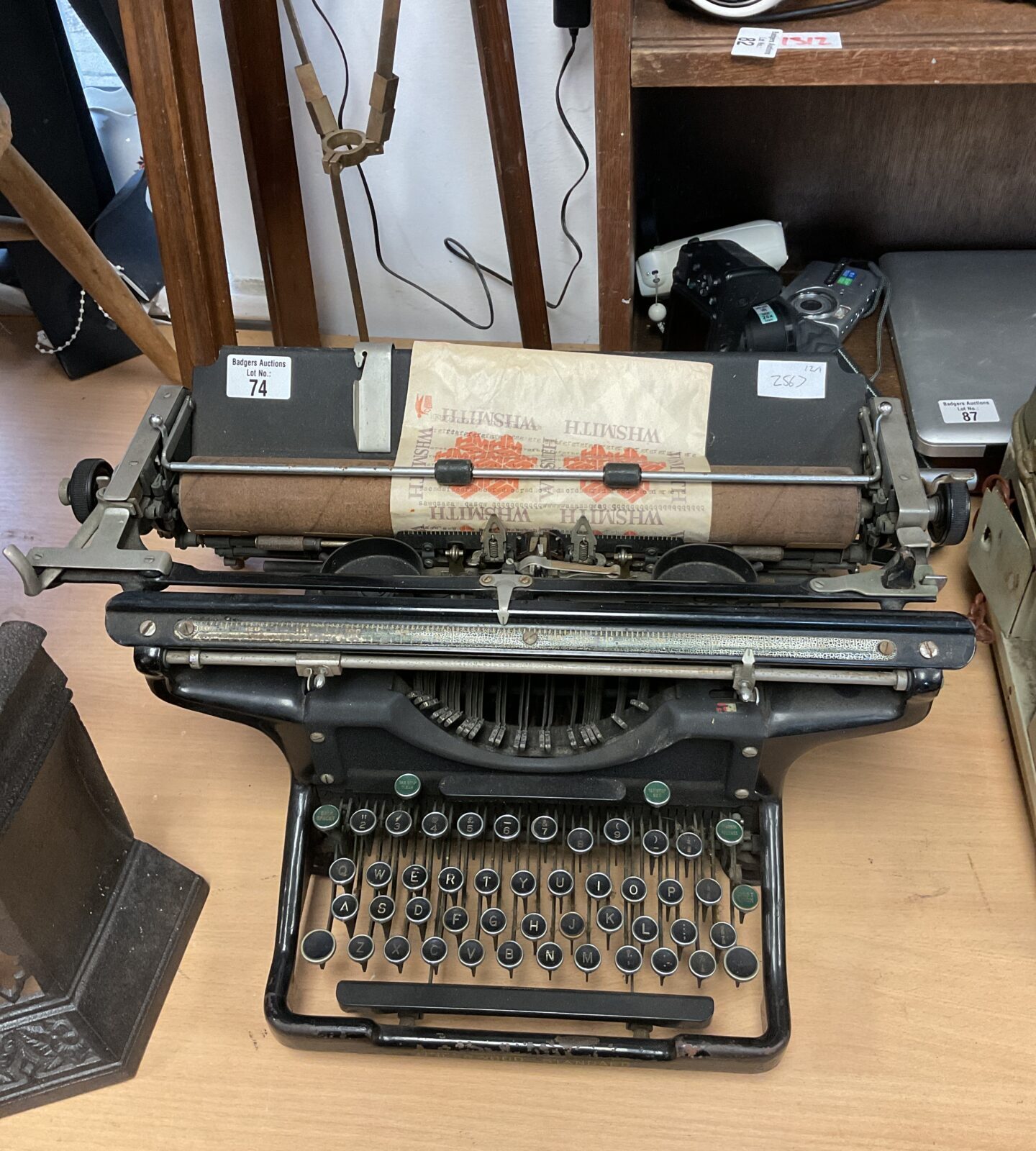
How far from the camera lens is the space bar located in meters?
1.08

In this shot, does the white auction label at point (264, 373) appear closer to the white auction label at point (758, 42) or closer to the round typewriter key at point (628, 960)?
the white auction label at point (758, 42)

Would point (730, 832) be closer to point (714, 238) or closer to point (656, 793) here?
point (656, 793)

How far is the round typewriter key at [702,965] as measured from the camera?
1.08 meters

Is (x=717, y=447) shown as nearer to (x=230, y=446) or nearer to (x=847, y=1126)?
(x=230, y=446)

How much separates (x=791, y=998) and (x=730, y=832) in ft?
0.59

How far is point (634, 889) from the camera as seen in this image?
3.62 ft

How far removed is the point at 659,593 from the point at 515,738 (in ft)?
→ 0.72

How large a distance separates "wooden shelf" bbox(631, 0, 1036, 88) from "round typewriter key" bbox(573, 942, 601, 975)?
90cm

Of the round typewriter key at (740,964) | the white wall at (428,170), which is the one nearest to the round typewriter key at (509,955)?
the round typewriter key at (740,964)

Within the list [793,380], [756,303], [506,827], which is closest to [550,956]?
[506,827]

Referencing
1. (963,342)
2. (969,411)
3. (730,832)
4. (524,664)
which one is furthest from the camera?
(963,342)

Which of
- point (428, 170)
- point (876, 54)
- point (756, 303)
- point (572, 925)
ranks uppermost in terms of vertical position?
point (876, 54)

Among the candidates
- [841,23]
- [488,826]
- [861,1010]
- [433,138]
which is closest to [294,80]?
[433,138]

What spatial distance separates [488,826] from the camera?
1.19 m
